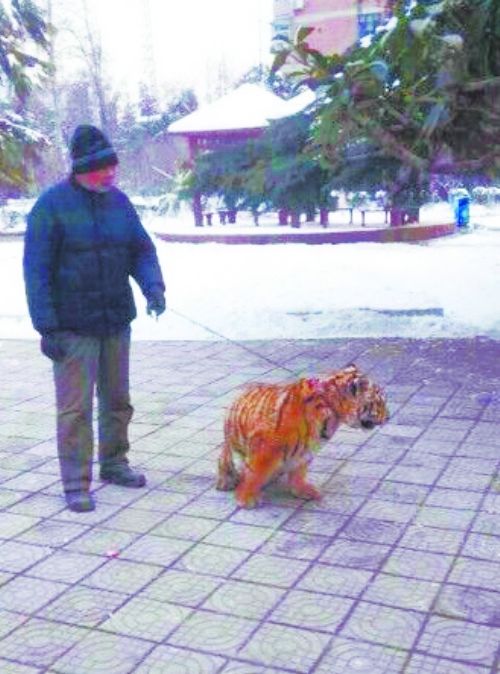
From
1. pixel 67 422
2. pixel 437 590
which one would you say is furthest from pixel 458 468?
pixel 67 422

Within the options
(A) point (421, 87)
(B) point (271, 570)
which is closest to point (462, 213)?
(A) point (421, 87)

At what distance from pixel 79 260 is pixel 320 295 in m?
7.31

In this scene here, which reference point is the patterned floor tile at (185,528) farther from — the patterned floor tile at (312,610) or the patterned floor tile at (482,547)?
the patterned floor tile at (482,547)

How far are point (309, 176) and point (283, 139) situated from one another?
1.90 ft

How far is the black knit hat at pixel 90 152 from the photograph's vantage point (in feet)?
14.1

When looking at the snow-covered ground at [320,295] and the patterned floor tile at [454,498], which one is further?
the snow-covered ground at [320,295]

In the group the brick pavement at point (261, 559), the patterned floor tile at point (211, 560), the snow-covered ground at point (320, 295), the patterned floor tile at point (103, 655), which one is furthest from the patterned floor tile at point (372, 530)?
the snow-covered ground at point (320, 295)

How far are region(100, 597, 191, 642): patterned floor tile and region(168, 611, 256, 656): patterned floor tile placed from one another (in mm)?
50

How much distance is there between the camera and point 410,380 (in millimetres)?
7027

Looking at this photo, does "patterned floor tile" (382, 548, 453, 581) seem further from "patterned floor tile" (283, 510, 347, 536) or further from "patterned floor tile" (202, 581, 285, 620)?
"patterned floor tile" (202, 581, 285, 620)

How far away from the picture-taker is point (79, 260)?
436cm

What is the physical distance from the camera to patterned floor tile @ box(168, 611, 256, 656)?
9.95 feet

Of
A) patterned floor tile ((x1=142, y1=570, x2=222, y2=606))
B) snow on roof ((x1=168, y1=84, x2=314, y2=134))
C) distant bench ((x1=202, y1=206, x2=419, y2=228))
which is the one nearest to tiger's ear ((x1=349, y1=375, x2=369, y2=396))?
patterned floor tile ((x1=142, y1=570, x2=222, y2=606))

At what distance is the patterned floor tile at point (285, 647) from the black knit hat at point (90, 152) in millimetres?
2528
